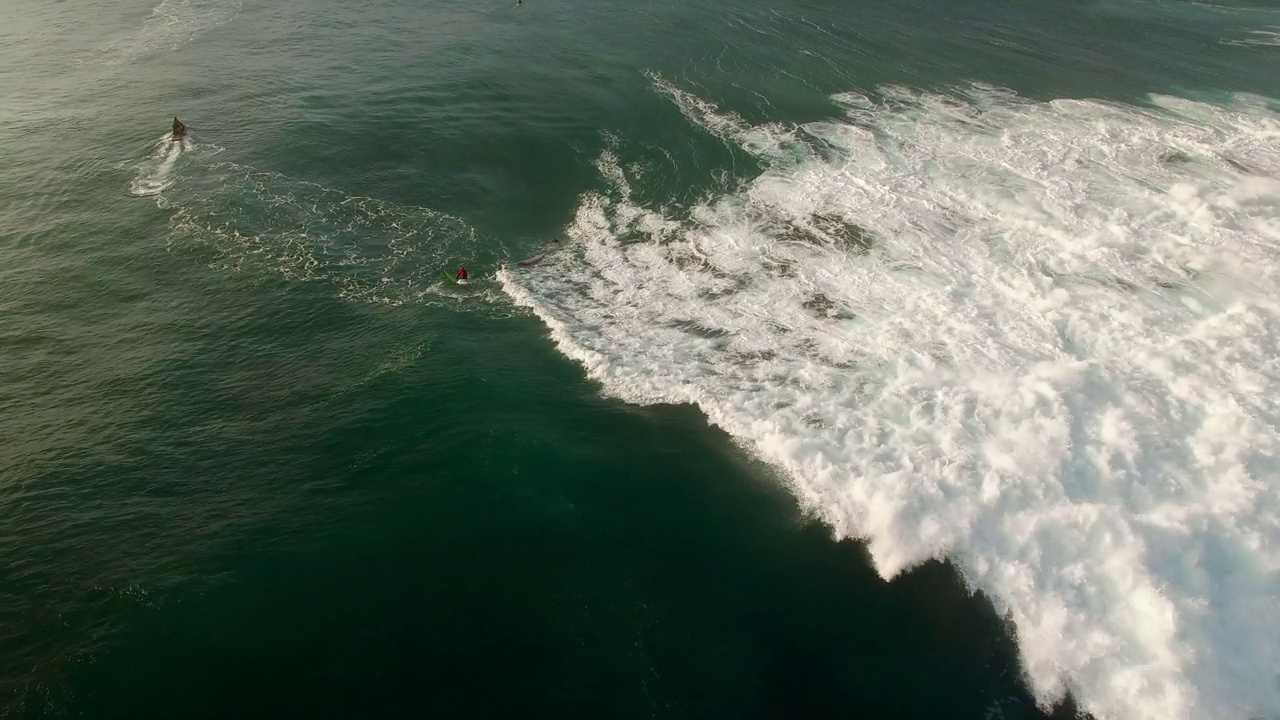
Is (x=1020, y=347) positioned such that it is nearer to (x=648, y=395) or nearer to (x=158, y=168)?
(x=648, y=395)

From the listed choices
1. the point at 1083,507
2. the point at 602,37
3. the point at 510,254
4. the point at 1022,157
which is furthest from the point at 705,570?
the point at 602,37

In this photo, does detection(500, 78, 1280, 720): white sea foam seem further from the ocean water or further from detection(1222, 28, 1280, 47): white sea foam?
detection(1222, 28, 1280, 47): white sea foam

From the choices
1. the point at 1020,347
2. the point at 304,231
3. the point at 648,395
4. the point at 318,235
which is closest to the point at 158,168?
the point at 304,231

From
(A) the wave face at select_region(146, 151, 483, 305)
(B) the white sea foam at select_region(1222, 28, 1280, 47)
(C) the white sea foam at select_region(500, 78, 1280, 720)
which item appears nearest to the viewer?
(C) the white sea foam at select_region(500, 78, 1280, 720)

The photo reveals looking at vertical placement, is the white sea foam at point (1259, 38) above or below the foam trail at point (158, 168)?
above

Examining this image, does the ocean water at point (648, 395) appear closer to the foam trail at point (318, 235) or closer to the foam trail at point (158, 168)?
the foam trail at point (318, 235)

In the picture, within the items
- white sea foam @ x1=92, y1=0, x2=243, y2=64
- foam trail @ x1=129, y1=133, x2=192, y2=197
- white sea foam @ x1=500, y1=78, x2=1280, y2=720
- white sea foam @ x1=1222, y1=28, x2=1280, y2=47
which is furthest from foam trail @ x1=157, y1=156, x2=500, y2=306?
white sea foam @ x1=1222, y1=28, x2=1280, y2=47

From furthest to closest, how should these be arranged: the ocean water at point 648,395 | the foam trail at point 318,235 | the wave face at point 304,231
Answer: the wave face at point 304,231 < the foam trail at point 318,235 < the ocean water at point 648,395

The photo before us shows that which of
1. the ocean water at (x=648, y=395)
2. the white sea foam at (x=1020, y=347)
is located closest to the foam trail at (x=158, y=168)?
the ocean water at (x=648, y=395)
